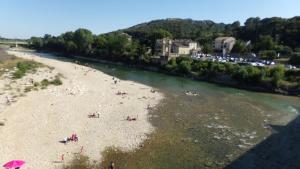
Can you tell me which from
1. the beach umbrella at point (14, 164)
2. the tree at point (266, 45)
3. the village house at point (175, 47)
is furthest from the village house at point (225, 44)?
the beach umbrella at point (14, 164)

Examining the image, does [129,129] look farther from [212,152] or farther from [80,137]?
[212,152]

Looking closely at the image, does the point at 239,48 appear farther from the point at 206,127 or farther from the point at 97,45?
the point at 206,127

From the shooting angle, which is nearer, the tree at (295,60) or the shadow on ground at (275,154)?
the shadow on ground at (275,154)

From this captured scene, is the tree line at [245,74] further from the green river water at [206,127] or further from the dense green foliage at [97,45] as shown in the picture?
the dense green foliage at [97,45]

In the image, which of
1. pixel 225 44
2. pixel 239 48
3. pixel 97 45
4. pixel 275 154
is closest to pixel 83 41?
pixel 97 45

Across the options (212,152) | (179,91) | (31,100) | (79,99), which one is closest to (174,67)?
(179,91)

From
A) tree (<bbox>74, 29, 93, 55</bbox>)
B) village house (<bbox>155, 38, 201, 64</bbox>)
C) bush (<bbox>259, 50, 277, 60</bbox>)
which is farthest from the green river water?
tree (<bbox>74, 29, 93, 55</bbox>)

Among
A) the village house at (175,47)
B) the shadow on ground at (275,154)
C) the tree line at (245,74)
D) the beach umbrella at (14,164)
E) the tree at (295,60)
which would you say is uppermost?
the village house at (175,47)
